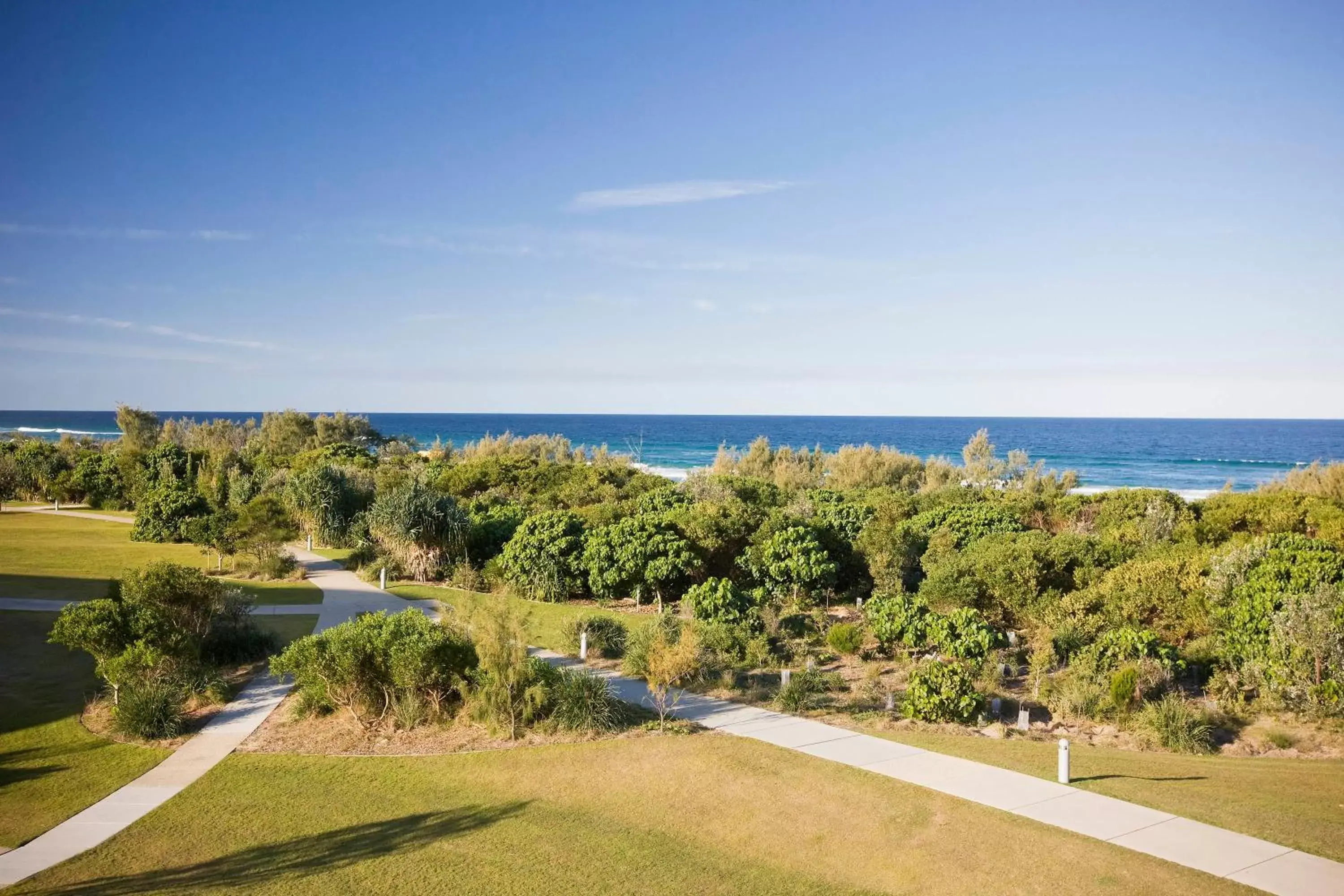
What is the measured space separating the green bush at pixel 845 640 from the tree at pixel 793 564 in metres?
3.81

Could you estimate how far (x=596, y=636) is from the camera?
16.9 meters

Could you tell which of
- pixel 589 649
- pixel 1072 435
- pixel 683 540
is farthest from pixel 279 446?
pixel 1072 435

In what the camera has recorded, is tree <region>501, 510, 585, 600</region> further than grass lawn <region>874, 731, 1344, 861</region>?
Yes

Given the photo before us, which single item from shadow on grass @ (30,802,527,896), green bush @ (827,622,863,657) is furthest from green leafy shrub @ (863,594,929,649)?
shadow on grass @ (30,802,527,896)

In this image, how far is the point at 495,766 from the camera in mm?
10992

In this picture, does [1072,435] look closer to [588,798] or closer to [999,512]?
[999,512]

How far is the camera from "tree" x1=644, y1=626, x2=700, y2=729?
40.5 feet

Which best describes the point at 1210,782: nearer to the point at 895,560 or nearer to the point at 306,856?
the point at 306,856

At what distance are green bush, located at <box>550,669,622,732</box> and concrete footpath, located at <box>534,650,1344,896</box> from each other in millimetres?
888

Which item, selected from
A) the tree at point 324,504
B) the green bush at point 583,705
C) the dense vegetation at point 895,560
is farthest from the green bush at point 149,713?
the tree at point 324,504

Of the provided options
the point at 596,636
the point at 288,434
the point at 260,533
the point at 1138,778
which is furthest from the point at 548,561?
the point at 288,434

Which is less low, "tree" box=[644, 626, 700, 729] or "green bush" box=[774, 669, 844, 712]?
"tree" box=[644, 626, 700, 729]

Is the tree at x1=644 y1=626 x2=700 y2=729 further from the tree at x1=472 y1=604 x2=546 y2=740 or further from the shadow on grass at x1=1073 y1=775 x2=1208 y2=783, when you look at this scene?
the shadow on grass at x1=1073 y1=775 x2=1208 y2=783

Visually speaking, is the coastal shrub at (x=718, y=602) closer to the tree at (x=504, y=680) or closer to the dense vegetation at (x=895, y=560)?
the dense vegetation at (x=895, y=560)
